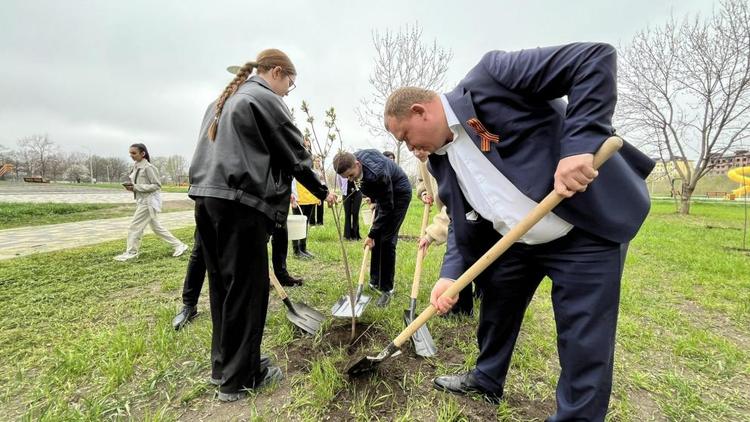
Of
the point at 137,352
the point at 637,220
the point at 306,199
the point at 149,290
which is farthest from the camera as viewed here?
the point at 306,199

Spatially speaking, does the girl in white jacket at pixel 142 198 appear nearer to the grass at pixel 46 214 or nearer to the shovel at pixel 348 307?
the shovel at pixel 348 307

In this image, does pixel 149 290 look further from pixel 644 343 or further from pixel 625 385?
pixel 644 343

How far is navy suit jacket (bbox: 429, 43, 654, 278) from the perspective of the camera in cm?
126

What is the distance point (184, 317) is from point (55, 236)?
746 cm

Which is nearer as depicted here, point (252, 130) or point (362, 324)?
point (252, 130)

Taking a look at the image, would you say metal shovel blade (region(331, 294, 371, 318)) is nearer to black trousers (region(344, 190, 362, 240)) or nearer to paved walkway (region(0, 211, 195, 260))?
black trousers (region(344, 190, 362, 240))

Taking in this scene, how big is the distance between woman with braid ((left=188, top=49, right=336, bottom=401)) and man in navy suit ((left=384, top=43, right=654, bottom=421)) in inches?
29.9

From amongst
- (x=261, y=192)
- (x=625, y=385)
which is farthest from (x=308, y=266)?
(x=625, y=385)

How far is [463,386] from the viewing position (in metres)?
2.08

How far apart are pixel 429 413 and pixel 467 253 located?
92cm

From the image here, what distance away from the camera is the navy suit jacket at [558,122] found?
126 cm

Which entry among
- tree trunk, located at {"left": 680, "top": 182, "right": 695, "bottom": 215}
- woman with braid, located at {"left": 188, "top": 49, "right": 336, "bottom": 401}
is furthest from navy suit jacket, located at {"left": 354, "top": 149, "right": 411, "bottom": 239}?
tree trunk, located at {"left": 680, "top": 182, "right": 695, "bottom": 215}

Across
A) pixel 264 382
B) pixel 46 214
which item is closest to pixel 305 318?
pixel 264 382

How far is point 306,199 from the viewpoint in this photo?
6980 millimetres
